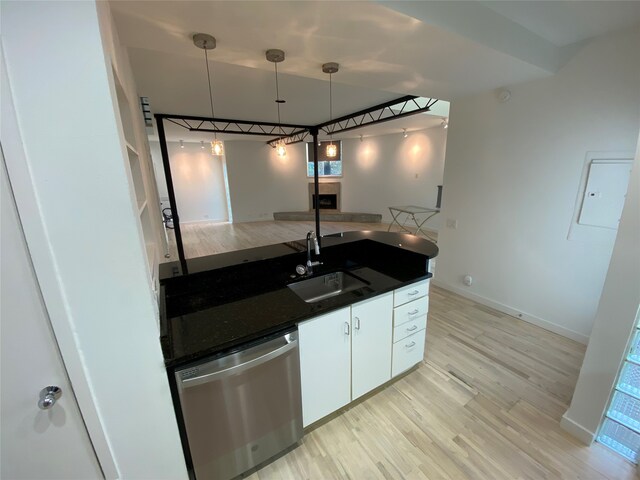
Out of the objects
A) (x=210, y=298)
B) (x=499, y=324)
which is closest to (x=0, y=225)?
(x=210, y=298)

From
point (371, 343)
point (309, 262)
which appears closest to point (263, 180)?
point (309, 262)

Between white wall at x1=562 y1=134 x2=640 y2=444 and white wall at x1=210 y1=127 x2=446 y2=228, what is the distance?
5303 millimetres

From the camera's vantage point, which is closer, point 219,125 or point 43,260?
point 43,260

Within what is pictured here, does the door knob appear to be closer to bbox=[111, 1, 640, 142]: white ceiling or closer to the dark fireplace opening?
bbox=[111, 1, 640, 142]: white ceiling

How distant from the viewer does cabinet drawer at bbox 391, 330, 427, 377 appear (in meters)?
1.83

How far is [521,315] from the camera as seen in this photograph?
9.07 ft

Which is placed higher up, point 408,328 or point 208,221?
point 408,328

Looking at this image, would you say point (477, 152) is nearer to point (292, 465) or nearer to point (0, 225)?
point (292, 465)

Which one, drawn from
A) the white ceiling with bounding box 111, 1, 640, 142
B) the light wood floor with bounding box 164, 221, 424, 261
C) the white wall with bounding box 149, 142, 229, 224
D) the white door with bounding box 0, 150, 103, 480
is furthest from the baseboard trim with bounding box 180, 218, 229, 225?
the white door with bounding box 0, 150, 103, 480

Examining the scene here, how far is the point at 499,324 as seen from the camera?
268 centimetres

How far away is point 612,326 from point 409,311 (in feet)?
3.46

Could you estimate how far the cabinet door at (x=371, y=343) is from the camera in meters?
1.55

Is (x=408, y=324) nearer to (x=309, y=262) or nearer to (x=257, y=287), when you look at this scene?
(x=309, y=262)

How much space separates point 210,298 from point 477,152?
318 cm
